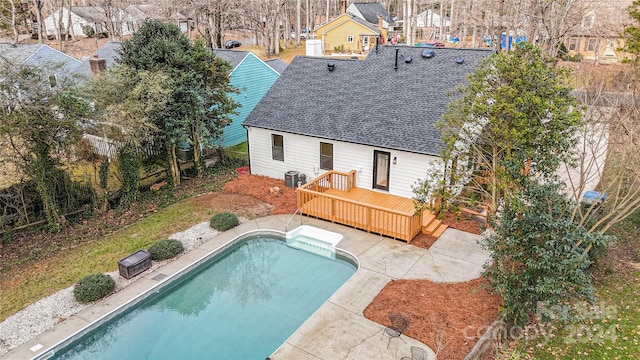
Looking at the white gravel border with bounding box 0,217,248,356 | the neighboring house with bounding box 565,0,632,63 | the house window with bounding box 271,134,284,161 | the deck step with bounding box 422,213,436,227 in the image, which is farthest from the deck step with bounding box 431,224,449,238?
the neighboring house with bounding box 565,0,632,63

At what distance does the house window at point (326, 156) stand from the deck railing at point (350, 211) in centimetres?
74

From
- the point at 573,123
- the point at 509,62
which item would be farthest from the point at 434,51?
the point at 573,123

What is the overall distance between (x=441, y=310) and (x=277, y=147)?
34.2 ft

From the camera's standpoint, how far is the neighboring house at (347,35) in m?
53.0

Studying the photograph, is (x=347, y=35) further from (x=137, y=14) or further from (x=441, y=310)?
(x=441, y=310)

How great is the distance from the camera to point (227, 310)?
424 inches

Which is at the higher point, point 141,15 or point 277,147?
point 141,15

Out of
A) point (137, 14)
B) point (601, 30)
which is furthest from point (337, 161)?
point (137, 14)

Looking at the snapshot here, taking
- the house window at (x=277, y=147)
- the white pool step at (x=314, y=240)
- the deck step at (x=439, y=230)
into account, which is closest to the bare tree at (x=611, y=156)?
the deck step at (x=439, y=230)

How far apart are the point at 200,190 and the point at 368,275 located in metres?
9.12

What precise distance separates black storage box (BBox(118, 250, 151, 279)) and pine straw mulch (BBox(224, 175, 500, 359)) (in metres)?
6.56

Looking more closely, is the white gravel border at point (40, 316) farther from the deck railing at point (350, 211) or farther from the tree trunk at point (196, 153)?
the tree trunk at point (196, 153)

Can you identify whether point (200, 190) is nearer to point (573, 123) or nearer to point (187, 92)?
point (187, 92)

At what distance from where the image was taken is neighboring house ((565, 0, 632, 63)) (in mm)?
39344
